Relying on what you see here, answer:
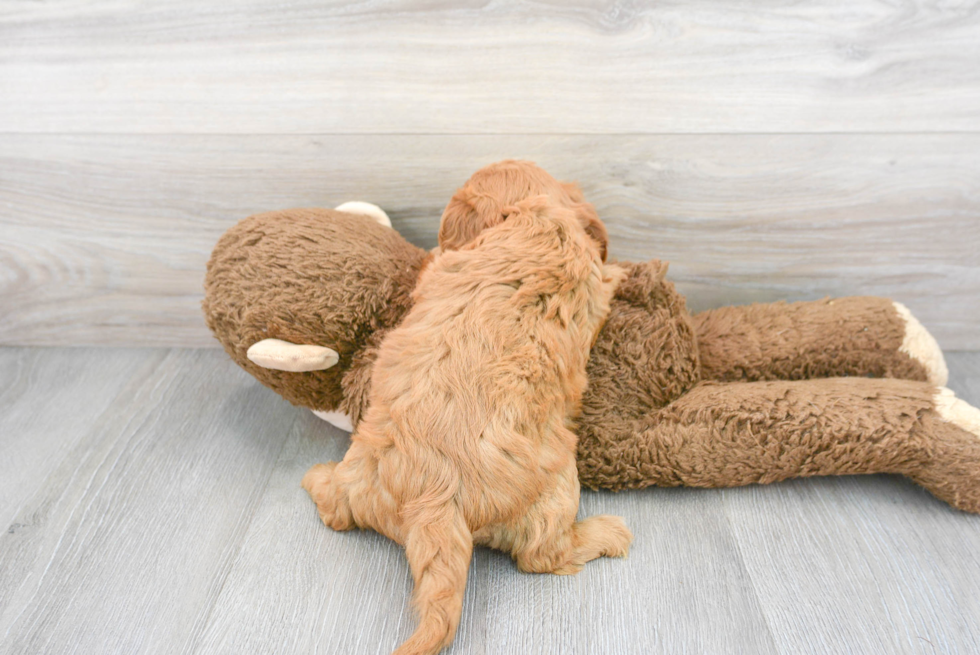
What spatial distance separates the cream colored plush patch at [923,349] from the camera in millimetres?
1308

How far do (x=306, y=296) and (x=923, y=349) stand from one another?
1182mm

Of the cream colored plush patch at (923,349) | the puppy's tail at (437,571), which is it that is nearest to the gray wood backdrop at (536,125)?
the cream colored plush patch at (923,349)

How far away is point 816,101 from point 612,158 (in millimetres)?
407

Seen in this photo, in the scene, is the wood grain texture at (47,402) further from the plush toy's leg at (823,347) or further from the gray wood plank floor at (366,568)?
the plush toy's leg at (823,347)

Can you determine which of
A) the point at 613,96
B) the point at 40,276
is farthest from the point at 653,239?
the point at 40,276

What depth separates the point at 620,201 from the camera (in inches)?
55.1

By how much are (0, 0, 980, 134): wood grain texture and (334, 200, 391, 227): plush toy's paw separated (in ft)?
0.51

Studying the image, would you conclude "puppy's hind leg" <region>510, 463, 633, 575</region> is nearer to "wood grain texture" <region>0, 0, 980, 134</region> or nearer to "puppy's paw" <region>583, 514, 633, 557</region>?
"puppy's paw" <region>583, 514, 633, 557</region>

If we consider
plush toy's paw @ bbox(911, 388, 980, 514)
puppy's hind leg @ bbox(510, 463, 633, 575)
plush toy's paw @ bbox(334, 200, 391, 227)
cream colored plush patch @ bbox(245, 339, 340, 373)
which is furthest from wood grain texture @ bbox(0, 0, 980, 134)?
puppy's hind leg @ bbox(510, 463, 633, 575)

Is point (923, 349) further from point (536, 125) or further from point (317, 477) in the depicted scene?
point (317, 477)

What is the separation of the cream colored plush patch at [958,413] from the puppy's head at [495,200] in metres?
0.66

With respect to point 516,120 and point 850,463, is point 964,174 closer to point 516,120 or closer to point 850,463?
point 850,463

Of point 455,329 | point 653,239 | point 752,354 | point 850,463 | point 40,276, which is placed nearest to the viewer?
point 455,329

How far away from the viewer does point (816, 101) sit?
131cm
